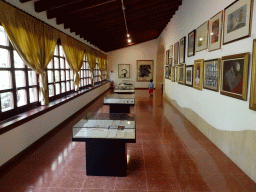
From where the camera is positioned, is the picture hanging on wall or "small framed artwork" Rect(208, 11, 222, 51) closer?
the picture hanging on wall

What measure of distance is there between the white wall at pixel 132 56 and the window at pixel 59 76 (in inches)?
414

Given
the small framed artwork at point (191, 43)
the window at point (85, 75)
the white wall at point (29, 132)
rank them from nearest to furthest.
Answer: the white wall at point (29, 132) → the small framed artwork at point (191, 43) → the window at point (85, 75)

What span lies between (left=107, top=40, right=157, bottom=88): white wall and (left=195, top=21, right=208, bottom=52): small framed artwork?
1178cm

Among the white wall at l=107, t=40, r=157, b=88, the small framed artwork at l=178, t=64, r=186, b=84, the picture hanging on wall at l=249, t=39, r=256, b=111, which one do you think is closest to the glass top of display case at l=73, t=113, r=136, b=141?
the picture hanging on wall at l=249, t=39, r=256, b=111

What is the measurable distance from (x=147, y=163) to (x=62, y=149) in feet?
6.72

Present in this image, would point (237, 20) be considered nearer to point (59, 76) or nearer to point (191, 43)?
point (191, 43)

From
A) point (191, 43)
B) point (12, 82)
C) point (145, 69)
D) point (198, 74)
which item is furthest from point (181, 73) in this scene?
point (145, 69)

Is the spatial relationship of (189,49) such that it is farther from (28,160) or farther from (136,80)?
(136,80)

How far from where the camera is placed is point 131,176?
10.9 feet

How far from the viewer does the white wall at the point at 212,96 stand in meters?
3.49

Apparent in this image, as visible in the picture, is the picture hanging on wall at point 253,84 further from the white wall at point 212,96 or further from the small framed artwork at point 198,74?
the small framed artwork at point 198,74

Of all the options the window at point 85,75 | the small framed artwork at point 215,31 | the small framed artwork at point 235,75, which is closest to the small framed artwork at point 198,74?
the small framed artwork at point 215,31

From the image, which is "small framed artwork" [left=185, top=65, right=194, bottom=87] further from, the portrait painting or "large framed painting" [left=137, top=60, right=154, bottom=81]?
"large framed painting" [left=137, top=60, right=154, bottom=81]

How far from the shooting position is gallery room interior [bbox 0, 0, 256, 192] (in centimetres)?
321
